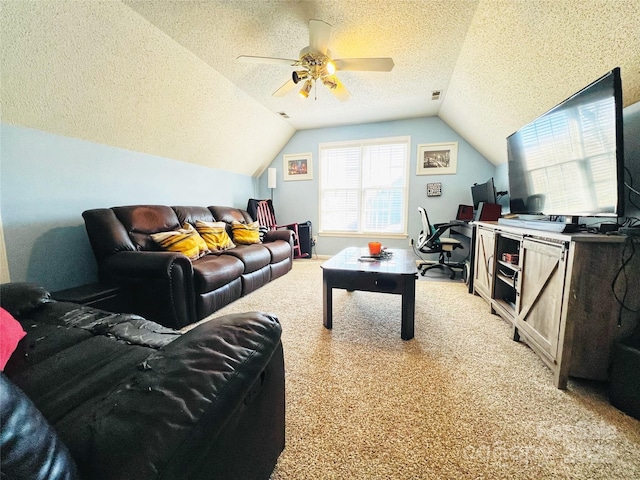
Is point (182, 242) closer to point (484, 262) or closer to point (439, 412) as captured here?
point (439, 412)

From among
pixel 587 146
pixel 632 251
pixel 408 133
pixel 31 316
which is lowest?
pixel 31 316

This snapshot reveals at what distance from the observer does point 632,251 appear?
1.25 meters

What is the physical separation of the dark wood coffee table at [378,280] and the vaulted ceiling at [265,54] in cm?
179

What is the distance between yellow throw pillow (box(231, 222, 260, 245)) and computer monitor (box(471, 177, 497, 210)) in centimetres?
318

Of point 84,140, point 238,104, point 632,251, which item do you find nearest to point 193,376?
point 632,251

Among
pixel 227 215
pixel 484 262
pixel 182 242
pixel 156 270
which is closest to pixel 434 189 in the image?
pixel 484 262

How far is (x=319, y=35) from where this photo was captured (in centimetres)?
196

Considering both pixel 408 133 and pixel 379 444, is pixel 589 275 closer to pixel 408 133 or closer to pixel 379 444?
pixel 379 444

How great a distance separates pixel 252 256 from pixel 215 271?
654 millimetres

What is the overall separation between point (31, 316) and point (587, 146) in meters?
3.19

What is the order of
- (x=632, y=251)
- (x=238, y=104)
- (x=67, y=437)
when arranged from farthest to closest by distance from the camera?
1. (x=238, y=104)
2. (x=632, y=251)
3. (x=67, y=437)

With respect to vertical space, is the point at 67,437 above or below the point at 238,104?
below

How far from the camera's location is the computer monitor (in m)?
3.22

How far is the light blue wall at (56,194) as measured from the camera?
201 cm
